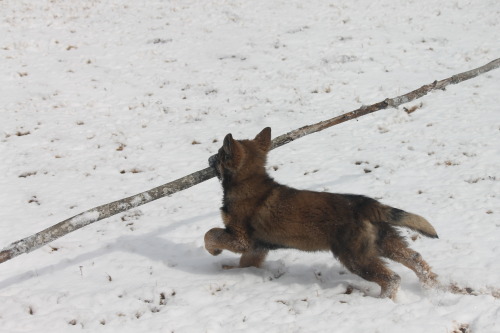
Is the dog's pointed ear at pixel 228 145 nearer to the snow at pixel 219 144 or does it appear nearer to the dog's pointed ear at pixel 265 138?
the dog's pointed ear at pixel 265 138

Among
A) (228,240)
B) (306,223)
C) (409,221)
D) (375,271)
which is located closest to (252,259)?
(228,240)

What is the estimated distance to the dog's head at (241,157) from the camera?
5.95 meters

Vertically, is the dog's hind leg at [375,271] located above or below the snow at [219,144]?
below

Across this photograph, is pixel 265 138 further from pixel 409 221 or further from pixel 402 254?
pixel 402 254

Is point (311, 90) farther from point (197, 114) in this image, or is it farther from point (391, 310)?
point (391, 310)

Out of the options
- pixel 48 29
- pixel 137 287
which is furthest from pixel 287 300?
pixel 48 29

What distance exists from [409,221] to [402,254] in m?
0.50

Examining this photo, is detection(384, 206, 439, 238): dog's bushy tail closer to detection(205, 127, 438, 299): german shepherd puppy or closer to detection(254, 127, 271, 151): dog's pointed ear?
detection(205, 127, 438, 299): german shepherd puppy

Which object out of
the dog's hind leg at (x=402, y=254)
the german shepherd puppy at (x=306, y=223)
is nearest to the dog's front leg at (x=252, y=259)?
the german shepherd puppy at (x=306, y=223)

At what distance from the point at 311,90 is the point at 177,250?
8320 millimetres

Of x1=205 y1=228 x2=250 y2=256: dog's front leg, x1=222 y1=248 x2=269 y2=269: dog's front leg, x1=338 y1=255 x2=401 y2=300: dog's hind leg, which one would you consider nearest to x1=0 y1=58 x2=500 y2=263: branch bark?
x1=205 y1=228 x2=250 y2=256: dog's front leg

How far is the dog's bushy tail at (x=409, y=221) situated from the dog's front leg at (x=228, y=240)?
1867 mm

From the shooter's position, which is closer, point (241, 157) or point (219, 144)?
point (241, 157)

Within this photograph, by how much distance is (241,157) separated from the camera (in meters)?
5.99
